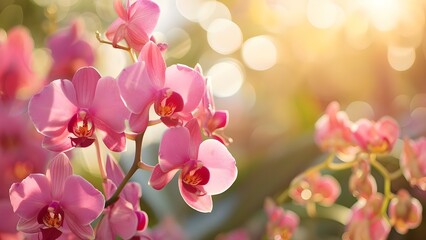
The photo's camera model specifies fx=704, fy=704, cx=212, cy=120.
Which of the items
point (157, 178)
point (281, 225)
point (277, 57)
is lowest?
point (277, 57)

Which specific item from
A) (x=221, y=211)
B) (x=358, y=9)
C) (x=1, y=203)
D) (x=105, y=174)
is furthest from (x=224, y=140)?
(x=358, y=9)

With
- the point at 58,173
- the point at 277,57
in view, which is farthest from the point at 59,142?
the point at 277,57

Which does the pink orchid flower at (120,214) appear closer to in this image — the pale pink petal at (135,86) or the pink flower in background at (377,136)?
the pale pink petal at (135,86)

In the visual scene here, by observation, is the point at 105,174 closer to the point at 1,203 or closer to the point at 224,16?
the point at 1,203

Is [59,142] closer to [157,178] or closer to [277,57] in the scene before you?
[157,178]

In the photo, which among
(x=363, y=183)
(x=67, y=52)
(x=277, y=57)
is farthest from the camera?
(x=277, y=57)

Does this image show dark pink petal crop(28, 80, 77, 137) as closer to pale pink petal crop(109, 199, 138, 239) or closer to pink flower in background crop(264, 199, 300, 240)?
pale pink petal crop(109, 199, 138, 239)

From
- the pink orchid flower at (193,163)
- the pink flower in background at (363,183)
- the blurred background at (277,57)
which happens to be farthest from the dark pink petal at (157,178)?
the blurred background at (277,57)
